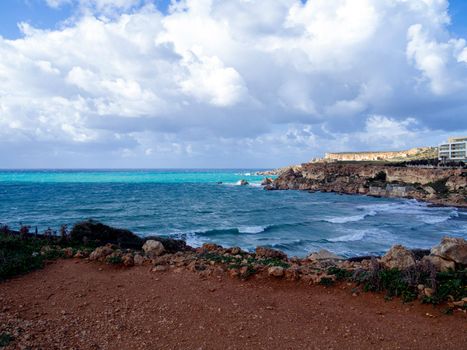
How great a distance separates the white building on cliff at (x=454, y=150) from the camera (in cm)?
8869

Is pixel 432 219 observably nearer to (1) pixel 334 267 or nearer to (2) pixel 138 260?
(1) pixel 334 267

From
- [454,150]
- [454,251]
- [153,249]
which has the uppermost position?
[454,150]

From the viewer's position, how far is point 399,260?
9.38m

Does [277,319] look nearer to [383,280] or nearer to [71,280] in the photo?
[383,280]

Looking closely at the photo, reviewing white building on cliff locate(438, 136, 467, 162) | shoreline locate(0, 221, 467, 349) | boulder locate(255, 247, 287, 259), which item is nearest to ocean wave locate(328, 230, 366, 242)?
boulder locate(255, 247, 287, 259)

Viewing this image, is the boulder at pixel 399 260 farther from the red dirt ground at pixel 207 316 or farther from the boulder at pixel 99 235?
the boulder at pixel 99 235

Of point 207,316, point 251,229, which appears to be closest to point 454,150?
point 251,229

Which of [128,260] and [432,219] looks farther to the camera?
[432,219]

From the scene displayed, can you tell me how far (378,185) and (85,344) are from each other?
64791 millimetres

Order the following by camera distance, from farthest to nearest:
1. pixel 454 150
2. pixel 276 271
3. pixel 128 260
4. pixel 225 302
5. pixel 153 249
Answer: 1. pixel 454 150
2. pixel 153 249
3. pixel 128 260
4. pixel 276 271
5. pixel 225 302

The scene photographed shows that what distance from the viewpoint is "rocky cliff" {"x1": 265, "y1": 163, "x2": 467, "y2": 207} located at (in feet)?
166

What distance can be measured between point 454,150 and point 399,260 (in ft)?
331

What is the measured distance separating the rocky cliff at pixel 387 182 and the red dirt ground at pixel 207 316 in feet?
143

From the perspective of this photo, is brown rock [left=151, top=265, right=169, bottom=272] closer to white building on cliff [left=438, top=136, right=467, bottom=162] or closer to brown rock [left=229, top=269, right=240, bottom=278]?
brown rock [left=229, top=269, right=240, bottom=278]
